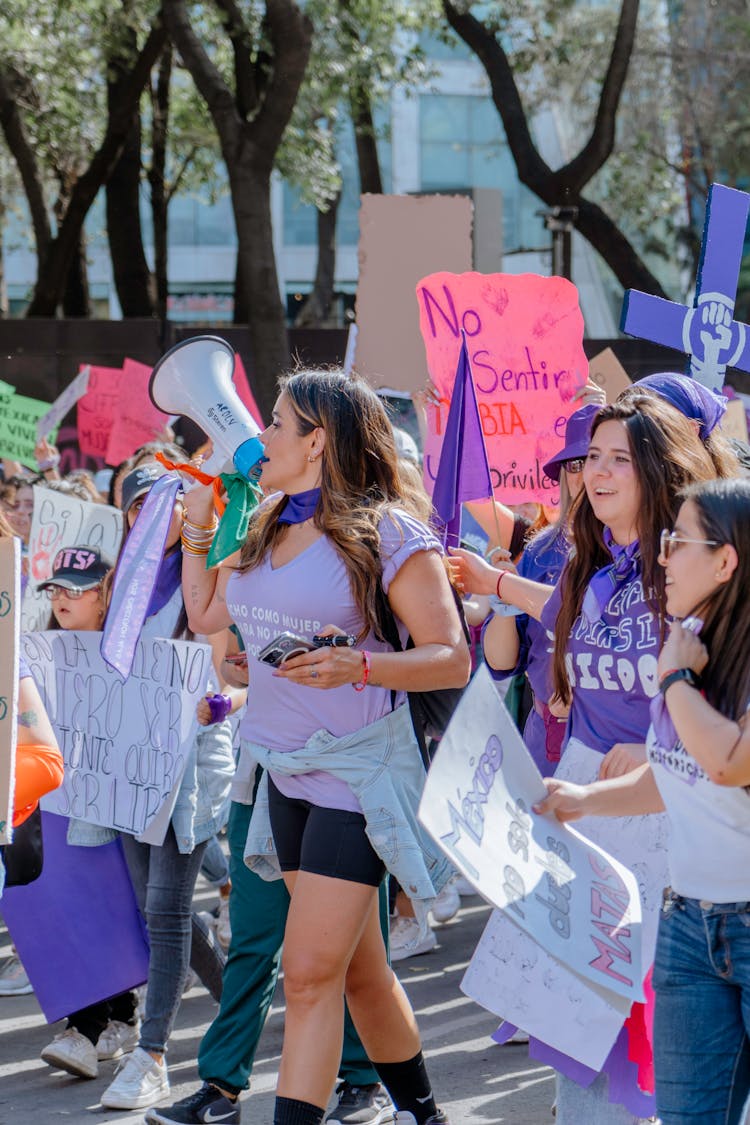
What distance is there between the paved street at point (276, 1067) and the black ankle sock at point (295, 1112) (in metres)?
0.98

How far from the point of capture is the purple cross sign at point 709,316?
4.50 metres

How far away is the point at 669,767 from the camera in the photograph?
272 cm

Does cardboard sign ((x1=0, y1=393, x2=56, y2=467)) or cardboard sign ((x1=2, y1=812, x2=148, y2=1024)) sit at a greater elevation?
cardboard sign ((x1=0, y1=393, x2=56, y2=467))

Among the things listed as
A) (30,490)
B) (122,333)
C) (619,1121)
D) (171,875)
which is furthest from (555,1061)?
(122,333)

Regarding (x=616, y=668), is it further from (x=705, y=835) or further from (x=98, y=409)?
(x=98, y=409)

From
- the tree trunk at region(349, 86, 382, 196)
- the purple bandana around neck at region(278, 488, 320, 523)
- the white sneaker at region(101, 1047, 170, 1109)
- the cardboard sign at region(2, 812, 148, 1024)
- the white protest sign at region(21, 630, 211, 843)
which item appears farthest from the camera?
the tree trunk at region(349, 86, 382, 196)

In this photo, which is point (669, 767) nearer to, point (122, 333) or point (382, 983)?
point (382, 983)

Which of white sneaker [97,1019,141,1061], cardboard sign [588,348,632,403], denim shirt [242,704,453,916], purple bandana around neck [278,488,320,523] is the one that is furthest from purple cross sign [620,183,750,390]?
white sneaker [97,1019,141,1061]

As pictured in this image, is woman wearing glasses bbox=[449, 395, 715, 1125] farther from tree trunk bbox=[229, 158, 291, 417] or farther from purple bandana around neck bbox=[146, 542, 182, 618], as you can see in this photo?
tree trunk bbox=[229, 158, 291, 417]

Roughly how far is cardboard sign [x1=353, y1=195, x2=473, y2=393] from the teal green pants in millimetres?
2679

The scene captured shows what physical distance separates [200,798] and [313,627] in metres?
1.36

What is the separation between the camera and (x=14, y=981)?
573cm

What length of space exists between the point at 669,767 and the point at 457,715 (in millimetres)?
385

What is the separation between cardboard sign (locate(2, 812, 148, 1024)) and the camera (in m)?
4.80
